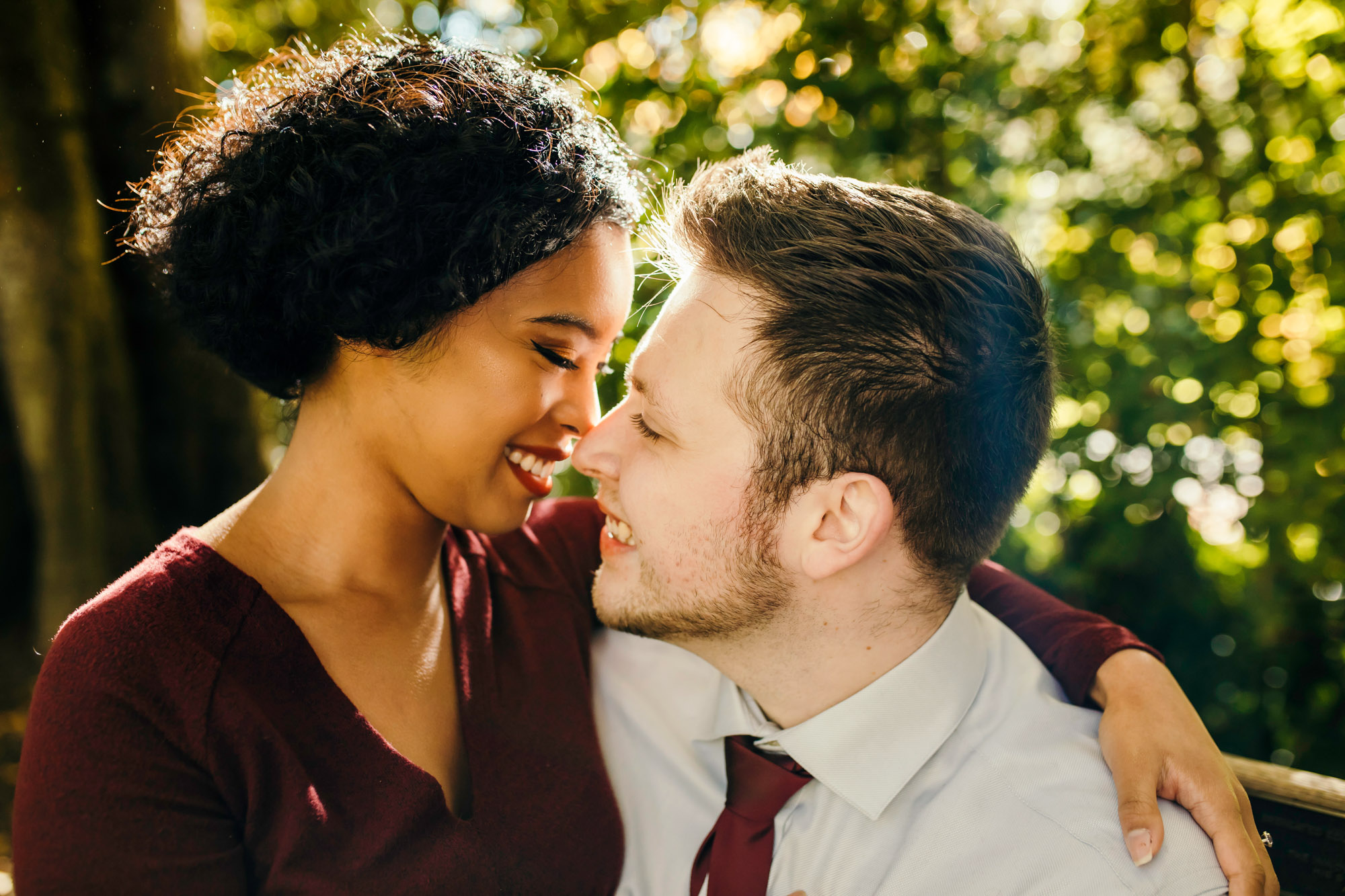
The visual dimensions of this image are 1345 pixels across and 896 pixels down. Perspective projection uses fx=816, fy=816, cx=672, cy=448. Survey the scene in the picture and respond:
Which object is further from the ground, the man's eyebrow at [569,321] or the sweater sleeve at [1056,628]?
the man's eyebrow at [569,321]

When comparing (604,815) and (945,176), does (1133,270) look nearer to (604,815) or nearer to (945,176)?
(945,176)

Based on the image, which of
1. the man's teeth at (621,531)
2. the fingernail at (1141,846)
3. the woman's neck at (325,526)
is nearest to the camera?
the fingernail at (1141,846)

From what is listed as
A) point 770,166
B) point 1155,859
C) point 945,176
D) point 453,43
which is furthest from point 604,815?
point 945,176

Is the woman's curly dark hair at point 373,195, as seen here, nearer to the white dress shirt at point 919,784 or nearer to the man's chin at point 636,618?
the man's chin at point 636,618

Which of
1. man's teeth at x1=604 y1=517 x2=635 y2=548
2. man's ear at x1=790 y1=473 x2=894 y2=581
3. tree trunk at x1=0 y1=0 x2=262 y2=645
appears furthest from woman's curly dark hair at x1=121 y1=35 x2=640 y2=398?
tree trunk at x1=0 y1=0 x2=262 y2=645

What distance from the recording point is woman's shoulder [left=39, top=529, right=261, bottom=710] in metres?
1.29

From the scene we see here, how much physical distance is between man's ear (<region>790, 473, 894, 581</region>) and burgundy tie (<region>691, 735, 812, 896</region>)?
43cm

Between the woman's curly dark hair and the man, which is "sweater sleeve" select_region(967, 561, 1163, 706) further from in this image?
the woman's curly dark hair

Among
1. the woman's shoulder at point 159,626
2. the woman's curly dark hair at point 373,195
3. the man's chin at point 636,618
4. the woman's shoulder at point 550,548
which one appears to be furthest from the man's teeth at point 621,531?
the woman's shoulder at point 159,626

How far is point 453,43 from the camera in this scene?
1.71m

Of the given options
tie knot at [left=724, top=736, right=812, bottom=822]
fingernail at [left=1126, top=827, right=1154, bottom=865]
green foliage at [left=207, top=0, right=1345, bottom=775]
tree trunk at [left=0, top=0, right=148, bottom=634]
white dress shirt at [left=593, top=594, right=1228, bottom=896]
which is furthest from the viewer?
tree trunk at [left=0, top=0, right=148, bottom=634]

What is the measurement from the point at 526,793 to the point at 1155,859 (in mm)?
1132

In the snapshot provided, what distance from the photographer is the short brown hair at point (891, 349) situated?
5.23 feet

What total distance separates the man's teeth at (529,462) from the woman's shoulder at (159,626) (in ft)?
1.75
